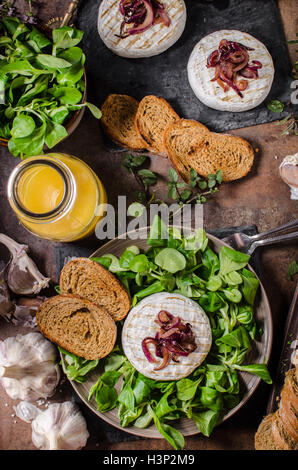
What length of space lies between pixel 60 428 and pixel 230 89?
1604 mm

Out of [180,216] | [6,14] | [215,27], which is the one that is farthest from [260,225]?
[6,14]

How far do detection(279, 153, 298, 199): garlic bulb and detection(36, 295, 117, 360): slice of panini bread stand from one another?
968 mm

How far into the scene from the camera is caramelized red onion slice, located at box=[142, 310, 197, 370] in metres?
1.60

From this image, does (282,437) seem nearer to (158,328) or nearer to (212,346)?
(212,346)

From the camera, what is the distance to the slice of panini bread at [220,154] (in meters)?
1.89

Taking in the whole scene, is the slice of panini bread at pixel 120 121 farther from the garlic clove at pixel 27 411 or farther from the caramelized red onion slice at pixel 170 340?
the garlic clove at pixel 27 411

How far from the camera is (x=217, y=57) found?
1.85 metres

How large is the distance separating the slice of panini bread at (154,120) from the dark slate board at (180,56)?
0.31 feet

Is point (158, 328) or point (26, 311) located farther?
point (26, 311)

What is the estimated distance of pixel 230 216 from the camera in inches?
77.7

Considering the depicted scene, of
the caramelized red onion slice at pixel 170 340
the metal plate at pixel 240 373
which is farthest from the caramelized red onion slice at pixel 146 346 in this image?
the metal plate at pixel 240 373

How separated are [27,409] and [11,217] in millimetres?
856

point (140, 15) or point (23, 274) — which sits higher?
point (140, 15)

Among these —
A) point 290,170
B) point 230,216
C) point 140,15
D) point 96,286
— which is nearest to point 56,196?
point 96,286
